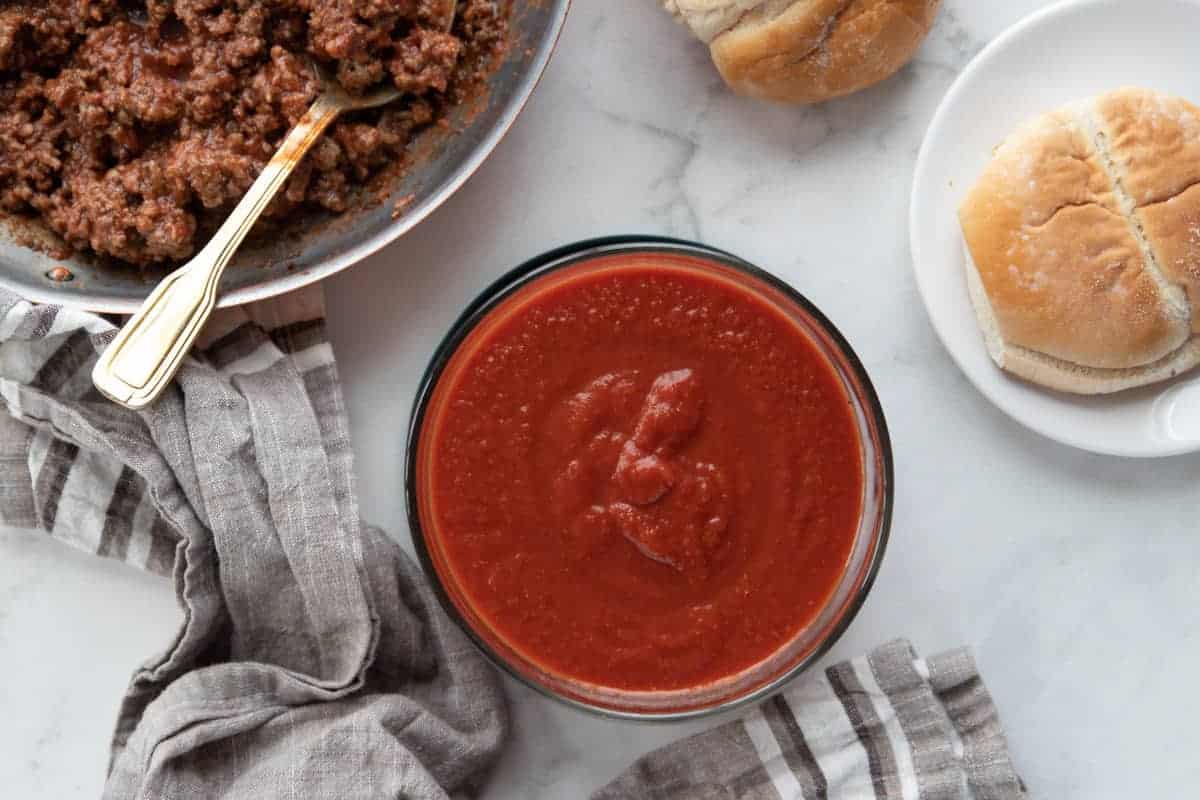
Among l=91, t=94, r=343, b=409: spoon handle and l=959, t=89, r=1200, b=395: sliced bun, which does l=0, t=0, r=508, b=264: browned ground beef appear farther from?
l=959, t=89, r=1200, b=395: sliced bun

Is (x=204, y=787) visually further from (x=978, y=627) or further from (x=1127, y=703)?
(x=1127, y=703)

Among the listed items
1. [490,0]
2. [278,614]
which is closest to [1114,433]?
[490,0]

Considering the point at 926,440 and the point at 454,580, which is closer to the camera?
the point at 454,580

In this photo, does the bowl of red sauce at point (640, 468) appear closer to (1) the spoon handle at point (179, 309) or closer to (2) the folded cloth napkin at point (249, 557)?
(2) the folded cloth napkin at point (249, 557)

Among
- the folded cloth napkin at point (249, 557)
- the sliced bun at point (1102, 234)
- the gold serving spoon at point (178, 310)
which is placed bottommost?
the folded cloth napkin at point (249, 557)

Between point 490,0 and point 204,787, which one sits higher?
point 490,0

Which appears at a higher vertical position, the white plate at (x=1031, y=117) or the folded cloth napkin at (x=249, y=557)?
the white plate at (x=1031, y=117)

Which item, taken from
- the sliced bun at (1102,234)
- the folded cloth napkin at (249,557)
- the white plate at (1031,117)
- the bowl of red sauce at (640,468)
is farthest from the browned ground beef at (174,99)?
the sliced bun at (1102,234)
